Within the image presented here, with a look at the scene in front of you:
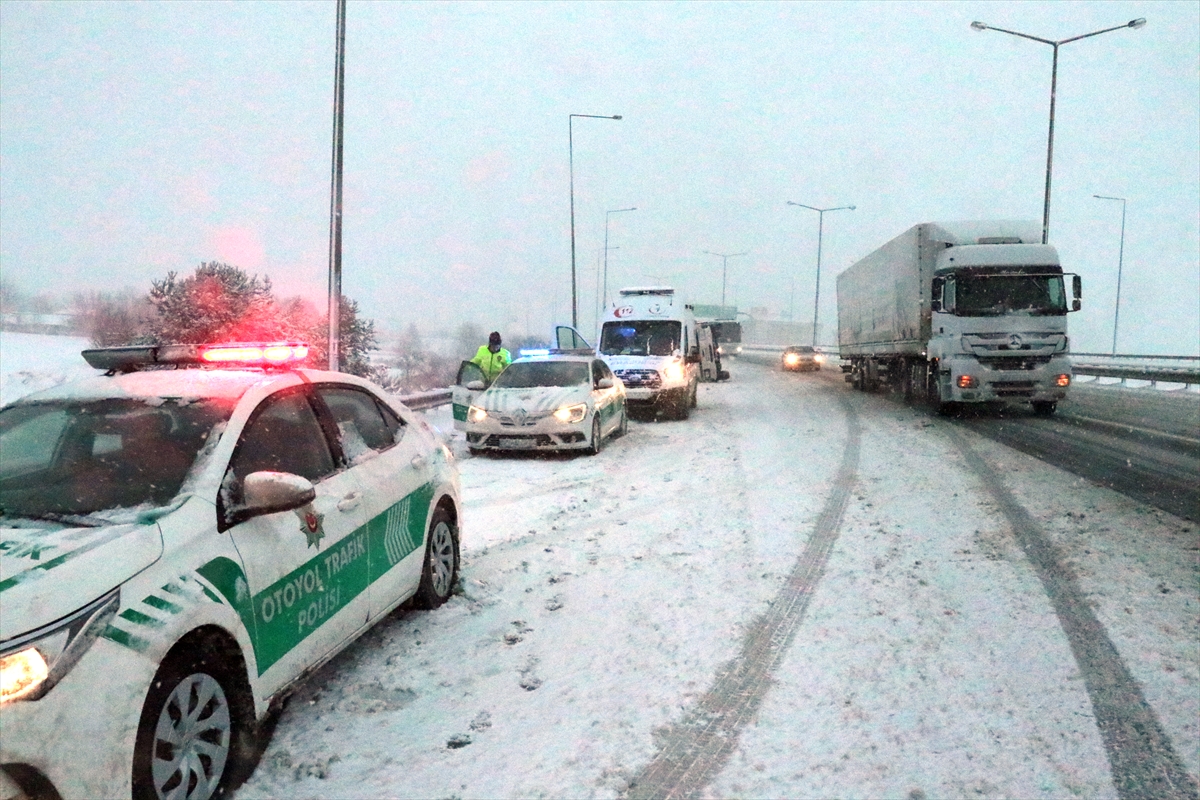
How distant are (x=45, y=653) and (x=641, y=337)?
17849mm

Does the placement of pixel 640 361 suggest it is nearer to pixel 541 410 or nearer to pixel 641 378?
pixel 641 378

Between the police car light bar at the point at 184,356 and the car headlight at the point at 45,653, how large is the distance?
1.98 metres

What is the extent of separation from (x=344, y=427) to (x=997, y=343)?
15.1m

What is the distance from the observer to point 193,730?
303 centimetres

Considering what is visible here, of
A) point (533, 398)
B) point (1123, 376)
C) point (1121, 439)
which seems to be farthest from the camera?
point (1123, 376)

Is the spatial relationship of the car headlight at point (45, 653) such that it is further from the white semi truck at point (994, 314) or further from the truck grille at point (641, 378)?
the white semi truck at point (994, 314)

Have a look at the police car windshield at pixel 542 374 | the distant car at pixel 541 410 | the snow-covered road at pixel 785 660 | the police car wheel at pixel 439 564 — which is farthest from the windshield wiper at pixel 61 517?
the police car windshield at pixel 542 374

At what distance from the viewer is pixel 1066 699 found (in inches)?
171

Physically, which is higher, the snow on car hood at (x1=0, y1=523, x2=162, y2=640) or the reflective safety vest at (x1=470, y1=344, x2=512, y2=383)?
the reflective safety vest at (x1=470, y1=344, x2=512, y2=383)

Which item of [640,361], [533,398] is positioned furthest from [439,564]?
[640,361]

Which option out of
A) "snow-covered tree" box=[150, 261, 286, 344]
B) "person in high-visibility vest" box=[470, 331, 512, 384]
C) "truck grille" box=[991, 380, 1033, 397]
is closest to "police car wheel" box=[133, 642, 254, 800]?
"person in high-visibility vest" box=[470, 331, 512, 384]

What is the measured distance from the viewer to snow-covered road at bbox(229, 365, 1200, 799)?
3643 millimetres

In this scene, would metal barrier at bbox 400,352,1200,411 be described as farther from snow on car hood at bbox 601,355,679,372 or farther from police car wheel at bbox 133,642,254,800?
police car wheel at bbox 133,642,254,800

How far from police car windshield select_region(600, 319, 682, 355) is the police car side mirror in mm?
16298
